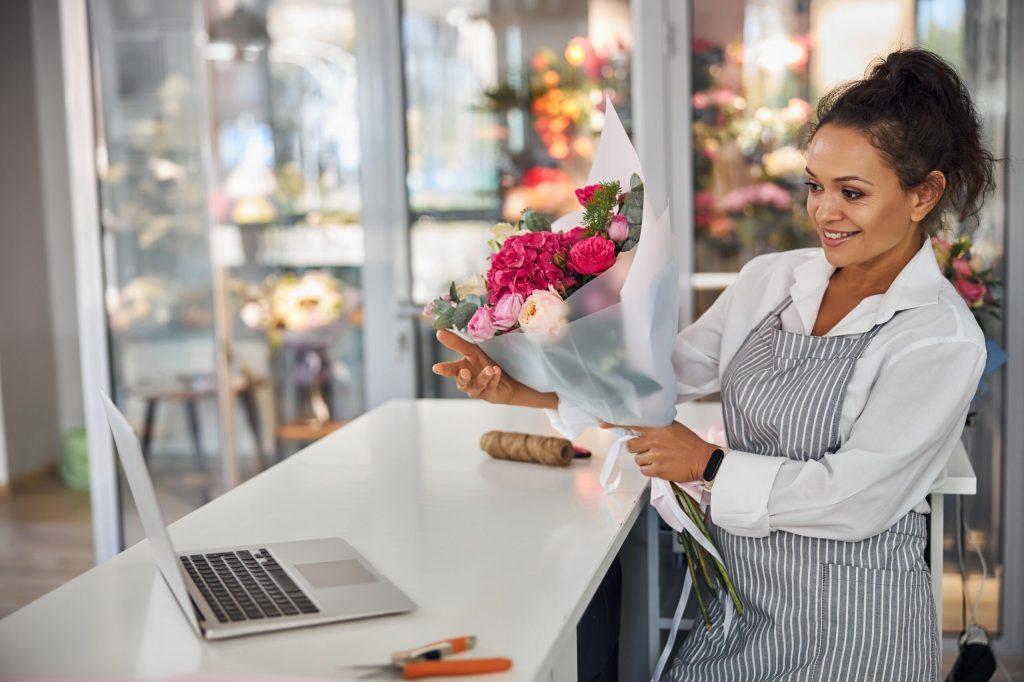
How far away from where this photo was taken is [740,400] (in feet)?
5.92

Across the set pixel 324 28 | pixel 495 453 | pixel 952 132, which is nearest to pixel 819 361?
pixel 952 132

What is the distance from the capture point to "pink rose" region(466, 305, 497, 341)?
1604mm

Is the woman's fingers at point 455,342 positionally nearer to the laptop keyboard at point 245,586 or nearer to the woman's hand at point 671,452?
the woman's hand at point 671,452

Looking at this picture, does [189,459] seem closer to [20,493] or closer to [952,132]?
[20,493]

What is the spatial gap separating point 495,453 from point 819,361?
2.18 feet

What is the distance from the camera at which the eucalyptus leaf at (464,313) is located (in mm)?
1652

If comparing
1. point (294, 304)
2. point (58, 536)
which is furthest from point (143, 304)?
point (58, 536)

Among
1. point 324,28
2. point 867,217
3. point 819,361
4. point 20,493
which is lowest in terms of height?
point 20,493

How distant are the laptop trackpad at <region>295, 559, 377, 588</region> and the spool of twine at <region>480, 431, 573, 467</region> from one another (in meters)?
0.60

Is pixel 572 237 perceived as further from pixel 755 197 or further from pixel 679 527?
pixel 755 197

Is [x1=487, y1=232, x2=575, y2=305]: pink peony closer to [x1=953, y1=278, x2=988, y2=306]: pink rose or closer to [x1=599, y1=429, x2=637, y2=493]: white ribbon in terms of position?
[x1=599, y1=429, x2=637, y2=493]: white ribbon

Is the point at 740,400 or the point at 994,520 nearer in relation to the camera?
the point at 740,400

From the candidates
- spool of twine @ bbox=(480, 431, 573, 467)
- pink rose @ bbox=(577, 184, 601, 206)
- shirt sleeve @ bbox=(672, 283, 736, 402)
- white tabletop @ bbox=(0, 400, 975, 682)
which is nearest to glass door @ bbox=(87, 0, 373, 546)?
white tabletop @ bbox=(0, 400, 975, 682)

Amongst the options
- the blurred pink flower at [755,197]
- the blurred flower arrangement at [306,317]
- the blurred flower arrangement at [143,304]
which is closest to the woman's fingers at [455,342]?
the blurred pink flower at [755,197]
